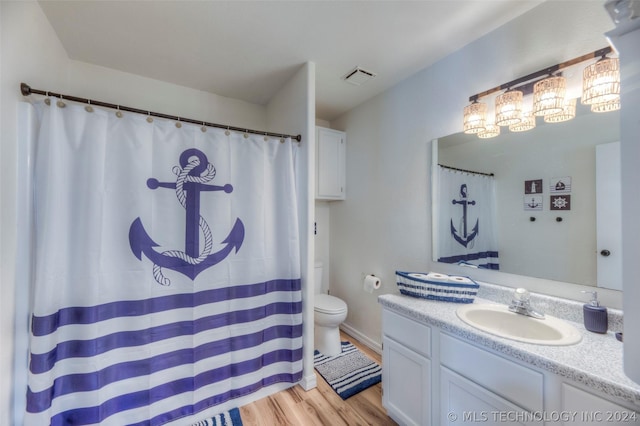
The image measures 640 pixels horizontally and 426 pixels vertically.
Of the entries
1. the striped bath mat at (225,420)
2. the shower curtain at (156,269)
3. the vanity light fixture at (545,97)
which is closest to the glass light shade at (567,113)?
the vanity light fixture at (545,97)

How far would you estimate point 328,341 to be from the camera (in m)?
2.22

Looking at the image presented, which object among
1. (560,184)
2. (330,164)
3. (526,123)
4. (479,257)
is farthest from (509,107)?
(330,164)

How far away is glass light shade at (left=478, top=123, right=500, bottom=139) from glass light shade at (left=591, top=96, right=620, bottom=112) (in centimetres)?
40

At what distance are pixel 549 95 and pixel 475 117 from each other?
13.5 inches

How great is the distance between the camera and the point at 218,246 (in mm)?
1618

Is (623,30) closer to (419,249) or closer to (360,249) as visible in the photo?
(419,249)

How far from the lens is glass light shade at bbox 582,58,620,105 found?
1062 mm

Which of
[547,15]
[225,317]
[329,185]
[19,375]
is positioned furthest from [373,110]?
[19,375]

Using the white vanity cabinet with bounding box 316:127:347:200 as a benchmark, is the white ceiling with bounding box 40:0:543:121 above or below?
above

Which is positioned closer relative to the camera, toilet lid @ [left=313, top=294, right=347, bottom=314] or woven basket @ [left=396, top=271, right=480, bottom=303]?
woven basket @ [left=396, top=271, right=480, bottom=303]

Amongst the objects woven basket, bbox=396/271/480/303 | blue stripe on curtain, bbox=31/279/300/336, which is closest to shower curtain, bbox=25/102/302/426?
blue stripe on curtain, bbox=31/279/300/336

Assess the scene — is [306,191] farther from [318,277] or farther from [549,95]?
[549,95]

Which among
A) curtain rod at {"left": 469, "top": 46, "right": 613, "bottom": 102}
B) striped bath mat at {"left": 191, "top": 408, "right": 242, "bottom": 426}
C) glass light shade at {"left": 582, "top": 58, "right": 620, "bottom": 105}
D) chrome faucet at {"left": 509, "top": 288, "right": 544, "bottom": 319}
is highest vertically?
curtain rod at {"left": 469, "top": 46, "right": 613, "bottom": 102}

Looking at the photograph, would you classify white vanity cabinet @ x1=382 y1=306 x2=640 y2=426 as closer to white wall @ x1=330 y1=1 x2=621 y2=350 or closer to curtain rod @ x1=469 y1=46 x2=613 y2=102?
white wall @ x1=330 y1=1 x2=621 y2=350
